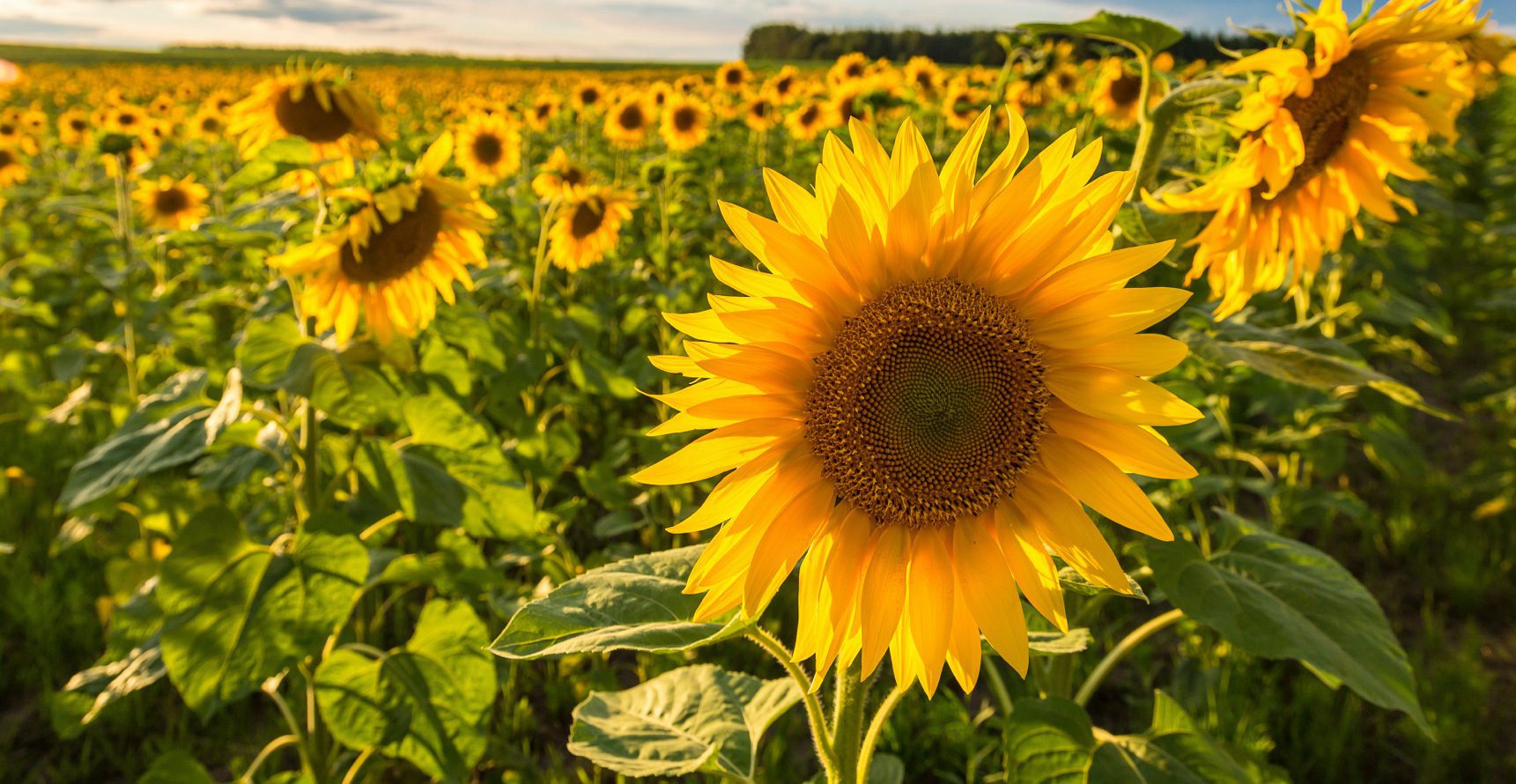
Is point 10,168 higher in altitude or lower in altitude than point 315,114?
lower

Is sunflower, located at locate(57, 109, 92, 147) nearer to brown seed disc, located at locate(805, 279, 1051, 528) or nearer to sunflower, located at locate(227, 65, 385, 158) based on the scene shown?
sunflower, located at locate(227, 65, 385, 158)

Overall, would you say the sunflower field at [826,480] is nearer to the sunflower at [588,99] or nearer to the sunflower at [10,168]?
the sunflower at [10,168]

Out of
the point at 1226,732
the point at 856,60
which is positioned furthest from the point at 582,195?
the point at 856,60

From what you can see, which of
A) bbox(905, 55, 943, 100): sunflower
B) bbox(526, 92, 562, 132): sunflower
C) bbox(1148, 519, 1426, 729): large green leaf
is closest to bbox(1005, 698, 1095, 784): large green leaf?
bbox(1148, 519, 1426, 729): large green leaf

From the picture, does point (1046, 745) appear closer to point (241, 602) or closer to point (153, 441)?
point (241, 602)

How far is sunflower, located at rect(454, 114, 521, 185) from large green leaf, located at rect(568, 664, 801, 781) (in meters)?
5.97

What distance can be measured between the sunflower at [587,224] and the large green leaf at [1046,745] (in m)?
4.01

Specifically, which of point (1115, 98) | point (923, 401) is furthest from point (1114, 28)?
point (1115, 98)

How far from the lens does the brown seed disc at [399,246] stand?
2.52 m

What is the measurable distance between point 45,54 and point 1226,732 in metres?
78.7

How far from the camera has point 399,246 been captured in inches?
103

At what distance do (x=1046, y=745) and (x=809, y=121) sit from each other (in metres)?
7.92

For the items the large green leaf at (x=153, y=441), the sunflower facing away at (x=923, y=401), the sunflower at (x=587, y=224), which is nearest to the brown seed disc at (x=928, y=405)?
the sunflower facing away at (x=923, y=401)

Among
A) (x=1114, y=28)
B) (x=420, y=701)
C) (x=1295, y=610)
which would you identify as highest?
(x=1114, y=28)
